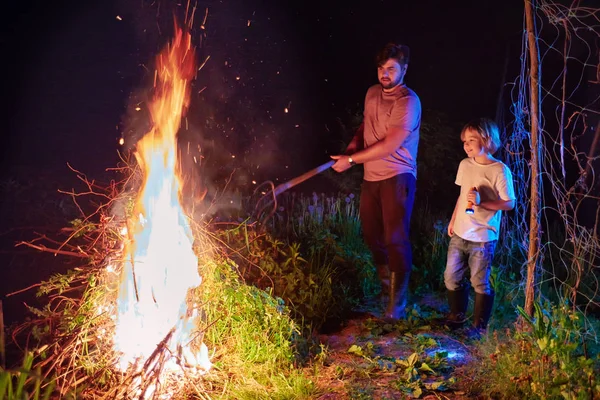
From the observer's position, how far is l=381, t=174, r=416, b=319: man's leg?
16.1ft

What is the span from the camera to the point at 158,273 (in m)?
3.70

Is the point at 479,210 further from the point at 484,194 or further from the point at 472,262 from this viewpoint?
the point at 472,262

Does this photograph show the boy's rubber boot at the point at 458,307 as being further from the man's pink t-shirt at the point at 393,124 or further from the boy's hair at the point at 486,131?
the boy's hair at the point at 486,131

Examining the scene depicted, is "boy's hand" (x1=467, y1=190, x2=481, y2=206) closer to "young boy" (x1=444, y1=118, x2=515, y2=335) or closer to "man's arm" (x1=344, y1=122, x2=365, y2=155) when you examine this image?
"young boy" (x1=444, y1=118, x2=515, y2=335)

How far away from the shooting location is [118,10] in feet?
32.5

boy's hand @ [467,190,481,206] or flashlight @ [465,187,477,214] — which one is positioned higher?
boy's hand @ [467,190,481,206]

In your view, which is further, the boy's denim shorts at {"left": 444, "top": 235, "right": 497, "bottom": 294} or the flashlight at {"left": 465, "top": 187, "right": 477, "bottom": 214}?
the boy's denim shorts at {"left": 444, "top": 235, "right": 497, "bottom": 294}

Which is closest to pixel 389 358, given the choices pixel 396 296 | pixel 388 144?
pixel 396 296

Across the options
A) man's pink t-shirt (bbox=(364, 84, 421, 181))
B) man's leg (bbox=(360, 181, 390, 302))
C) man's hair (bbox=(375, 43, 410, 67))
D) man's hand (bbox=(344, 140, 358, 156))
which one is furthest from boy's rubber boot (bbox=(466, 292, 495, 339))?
man's hair (bbox=(375, 43, 410, 67))

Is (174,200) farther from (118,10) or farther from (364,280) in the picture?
(118,10)

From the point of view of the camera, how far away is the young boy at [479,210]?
4500mm

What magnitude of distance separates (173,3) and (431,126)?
4.14 meters

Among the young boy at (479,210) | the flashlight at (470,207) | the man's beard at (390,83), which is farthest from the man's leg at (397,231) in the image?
the man's beard at (390,83)

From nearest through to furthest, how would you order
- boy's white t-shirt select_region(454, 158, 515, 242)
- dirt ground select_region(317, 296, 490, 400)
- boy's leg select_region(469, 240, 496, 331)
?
dirt ground select_region(317, 296, 490, 400)
boy's white t-shirt select_region(454, 158, 515, 242)
boy's leg select_region(469, 240, 496, 331)
